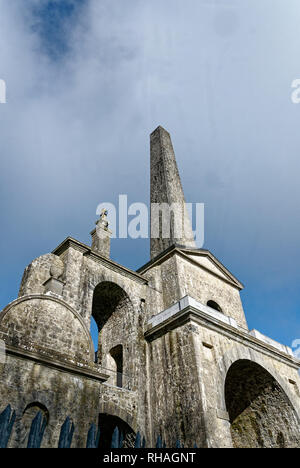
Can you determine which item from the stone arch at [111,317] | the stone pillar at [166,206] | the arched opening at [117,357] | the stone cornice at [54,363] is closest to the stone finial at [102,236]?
the stone arch at [111,317]

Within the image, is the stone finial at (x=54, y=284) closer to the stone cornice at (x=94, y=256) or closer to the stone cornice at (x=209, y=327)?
the stone cornice at (x=94, y=256)

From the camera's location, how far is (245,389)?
538 inches

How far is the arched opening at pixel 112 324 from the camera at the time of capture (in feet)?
45.4

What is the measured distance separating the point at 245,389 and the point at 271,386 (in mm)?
992

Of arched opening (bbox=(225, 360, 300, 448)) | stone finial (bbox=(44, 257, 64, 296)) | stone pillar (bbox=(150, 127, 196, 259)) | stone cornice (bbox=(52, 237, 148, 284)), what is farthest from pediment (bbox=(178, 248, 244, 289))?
stone finial (bbox=(44, 257, 64, 296))

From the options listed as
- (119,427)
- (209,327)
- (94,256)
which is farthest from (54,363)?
(94,256)

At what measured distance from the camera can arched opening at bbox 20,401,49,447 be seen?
256 inches

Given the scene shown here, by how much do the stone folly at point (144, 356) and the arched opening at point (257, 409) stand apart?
4 cm

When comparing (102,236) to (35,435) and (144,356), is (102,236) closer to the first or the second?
(144,356)

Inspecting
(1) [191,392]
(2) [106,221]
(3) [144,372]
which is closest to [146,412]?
(3) [144,372]

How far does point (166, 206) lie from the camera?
65.7 ft

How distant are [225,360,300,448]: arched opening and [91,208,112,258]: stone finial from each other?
23.3ft

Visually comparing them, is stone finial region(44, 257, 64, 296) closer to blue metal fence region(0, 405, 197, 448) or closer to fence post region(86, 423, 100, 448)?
blue metal fence region(0, 405, 197, 448)
